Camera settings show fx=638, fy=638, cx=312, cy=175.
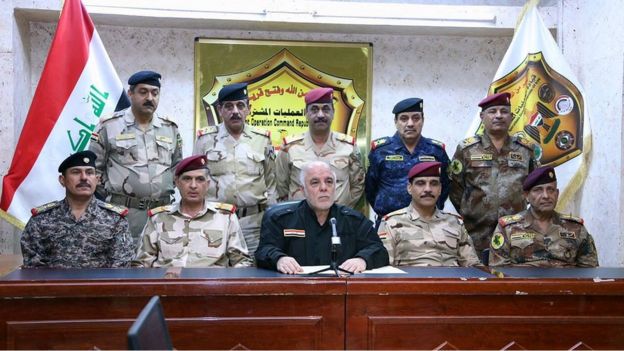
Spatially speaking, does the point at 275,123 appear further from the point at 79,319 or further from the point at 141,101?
the point at 79,319

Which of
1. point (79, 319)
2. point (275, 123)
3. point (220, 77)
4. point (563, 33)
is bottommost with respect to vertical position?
point (79, 319)

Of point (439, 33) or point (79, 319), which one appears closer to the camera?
point (79, 319)

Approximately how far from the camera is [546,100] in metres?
4.47

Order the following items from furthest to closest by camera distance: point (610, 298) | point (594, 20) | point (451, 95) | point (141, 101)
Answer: point (451, 95) < point (594, 20) < point (141, 101) < point (610, 298)

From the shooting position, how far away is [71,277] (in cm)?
232

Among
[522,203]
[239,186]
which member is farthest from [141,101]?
[522,203]

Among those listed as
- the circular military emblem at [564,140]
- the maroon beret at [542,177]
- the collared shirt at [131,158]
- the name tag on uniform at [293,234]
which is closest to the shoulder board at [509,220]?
the maroon beret at [542,177]

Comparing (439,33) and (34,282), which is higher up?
(439,33)

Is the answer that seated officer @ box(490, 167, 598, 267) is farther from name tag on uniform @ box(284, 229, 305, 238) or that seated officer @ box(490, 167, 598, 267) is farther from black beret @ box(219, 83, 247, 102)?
black beret @ box(219, 83, 247, 102)

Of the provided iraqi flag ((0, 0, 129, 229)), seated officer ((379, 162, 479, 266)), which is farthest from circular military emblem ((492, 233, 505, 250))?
iraqi flag ((0, 0, 129, 229))

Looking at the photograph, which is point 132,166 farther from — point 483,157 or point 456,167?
point 483,157

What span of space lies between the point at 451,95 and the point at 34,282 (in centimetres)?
363

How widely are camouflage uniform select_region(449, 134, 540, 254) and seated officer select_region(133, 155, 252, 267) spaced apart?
55.0 inches

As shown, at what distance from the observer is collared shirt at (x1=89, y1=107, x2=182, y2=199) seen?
11.6ft
